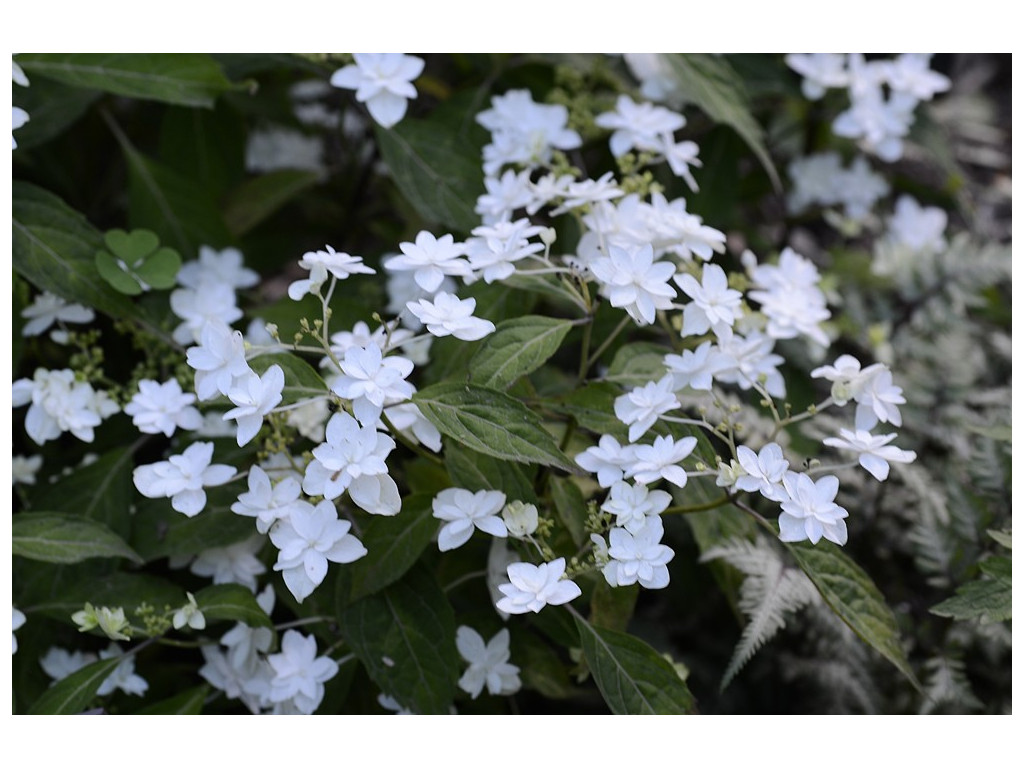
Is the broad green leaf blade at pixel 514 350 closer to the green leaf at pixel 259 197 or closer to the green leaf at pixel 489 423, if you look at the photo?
the green leaf at pixel 489 423

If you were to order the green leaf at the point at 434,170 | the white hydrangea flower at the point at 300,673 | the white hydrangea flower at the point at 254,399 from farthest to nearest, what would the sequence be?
the green leaf at the point at 434,170, the white hydrangea flower at the point at 300,673, the white hydrangea flower at the point at 254,399

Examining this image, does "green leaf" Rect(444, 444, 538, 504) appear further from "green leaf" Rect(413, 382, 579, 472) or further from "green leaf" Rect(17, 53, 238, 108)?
"green leaf" Rect(17, 53, 238, 108)

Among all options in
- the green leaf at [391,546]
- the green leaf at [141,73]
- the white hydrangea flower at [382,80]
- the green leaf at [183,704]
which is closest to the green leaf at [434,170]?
the white hydrangea flower at [382,80]

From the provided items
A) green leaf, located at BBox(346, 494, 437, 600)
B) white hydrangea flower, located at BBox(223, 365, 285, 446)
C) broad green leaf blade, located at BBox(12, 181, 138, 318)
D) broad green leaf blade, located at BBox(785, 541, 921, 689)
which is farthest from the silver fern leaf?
broad green leaf blade, located at BBox(12, 181, 138, 318)

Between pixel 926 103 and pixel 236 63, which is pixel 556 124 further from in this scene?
pixel 926 103

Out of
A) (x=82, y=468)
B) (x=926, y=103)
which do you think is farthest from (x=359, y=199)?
(x=926, y=103)

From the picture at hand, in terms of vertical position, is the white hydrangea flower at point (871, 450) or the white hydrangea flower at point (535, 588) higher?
the white hydrangea flower at point (871, 450)
